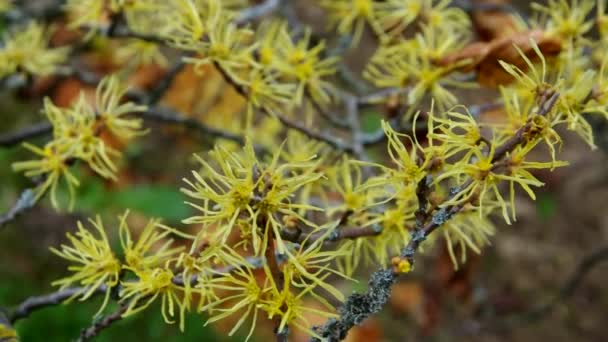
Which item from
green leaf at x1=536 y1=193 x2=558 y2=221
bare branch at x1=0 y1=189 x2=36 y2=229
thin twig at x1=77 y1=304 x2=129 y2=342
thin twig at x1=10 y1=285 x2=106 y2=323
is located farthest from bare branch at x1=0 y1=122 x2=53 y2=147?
green leaf at x1=536 y1=193 x2=558 y2=221

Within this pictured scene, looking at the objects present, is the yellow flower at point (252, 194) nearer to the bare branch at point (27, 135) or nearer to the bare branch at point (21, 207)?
the bare branch at point (21, 207)

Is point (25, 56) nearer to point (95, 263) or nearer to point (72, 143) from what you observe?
point (72, 143)

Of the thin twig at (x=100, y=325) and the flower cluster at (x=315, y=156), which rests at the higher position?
the flower cluster at (x=315, y=156)

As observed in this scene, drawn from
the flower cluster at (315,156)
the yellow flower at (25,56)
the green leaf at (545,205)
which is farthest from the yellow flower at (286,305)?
the green leaf at (545,205)

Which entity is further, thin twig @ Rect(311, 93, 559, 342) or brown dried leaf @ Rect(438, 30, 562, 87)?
brown dried leaf @ Rect(438, 30, 562, 87)

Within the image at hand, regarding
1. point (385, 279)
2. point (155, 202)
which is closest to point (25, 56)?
point (155, 202)

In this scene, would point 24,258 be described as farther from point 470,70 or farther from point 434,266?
point 470,70

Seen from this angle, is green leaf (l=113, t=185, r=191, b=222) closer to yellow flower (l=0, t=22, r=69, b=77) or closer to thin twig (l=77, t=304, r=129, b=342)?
yellow flower (l=0, t=22, r=69, b=77)

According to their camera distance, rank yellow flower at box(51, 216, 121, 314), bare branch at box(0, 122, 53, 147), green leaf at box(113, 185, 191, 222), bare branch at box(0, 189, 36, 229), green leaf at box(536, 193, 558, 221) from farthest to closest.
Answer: green leaf at box(536, 193, 558, 221) → green leaf at box(113, 185, 191, 222) → bare branch at box(0, 122, 53, 147) → bare branch at box(0, 189, 36, 229) → yellow flower at box(51, 216, 121, 314)

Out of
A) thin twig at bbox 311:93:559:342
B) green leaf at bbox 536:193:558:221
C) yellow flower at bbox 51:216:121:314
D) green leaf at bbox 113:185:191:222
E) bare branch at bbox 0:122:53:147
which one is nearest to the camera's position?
thin twig at bbox 311:93:559:342

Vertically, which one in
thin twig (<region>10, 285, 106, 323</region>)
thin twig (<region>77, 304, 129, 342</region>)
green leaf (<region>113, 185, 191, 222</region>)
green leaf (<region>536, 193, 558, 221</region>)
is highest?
Answer: thin twig (<region>77, 304, 129, 342</region>)

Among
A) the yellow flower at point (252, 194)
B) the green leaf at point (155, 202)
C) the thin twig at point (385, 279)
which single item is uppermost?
the yellow flower at point (252, 194)

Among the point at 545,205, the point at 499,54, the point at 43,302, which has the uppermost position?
the point at 499,54
